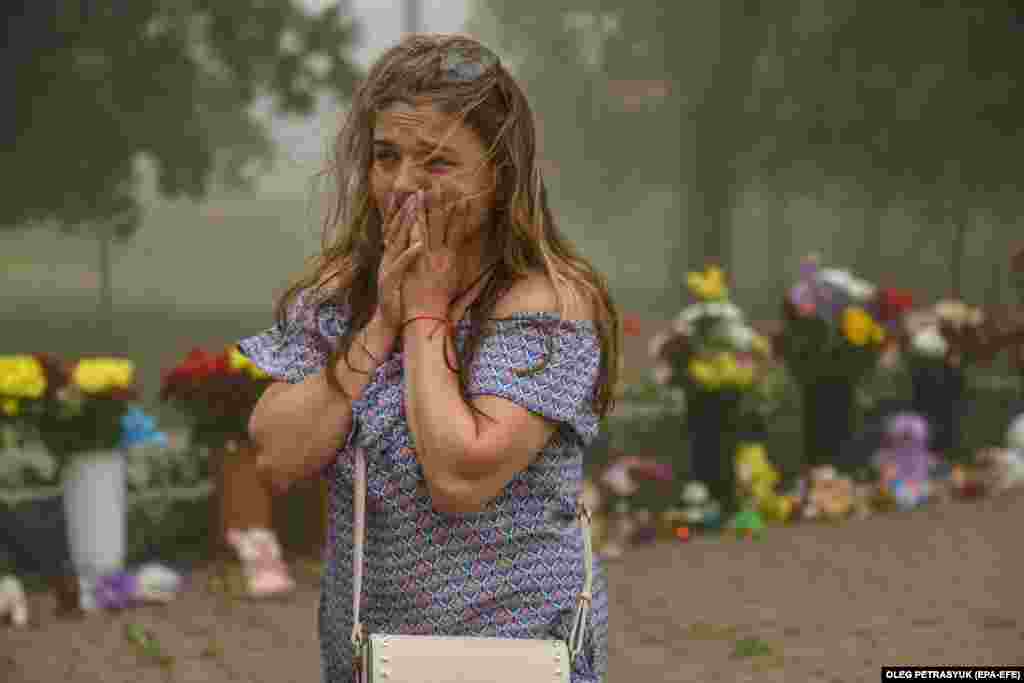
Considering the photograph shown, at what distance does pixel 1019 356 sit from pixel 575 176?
3.29m

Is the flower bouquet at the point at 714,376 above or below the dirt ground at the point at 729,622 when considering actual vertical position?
above

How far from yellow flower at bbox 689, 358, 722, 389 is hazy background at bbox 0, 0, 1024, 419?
1354 mm

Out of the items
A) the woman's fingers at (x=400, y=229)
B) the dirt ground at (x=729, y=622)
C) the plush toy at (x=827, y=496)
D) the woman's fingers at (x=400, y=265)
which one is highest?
the woman's fingers at (x=400, y=229)

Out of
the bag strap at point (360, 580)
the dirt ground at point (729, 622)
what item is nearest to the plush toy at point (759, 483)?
the dirt ground at point (729, 622)

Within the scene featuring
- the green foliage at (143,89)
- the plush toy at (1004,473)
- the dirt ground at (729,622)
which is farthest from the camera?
the plush toy at (1004,473)

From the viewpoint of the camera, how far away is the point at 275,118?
266 inches

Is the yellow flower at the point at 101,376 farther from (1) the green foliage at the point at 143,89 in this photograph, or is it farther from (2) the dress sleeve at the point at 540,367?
(2) the dress sleeve at the point at 540,367

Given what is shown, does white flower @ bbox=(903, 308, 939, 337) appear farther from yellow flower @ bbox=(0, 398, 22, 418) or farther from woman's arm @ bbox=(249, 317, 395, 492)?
woman's arm @ bbox=(249, 317, 395, 492)

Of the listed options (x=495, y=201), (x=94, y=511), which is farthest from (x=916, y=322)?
(x=495, y=201)

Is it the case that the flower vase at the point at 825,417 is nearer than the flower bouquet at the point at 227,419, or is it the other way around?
the flower bouquet at the point at 227,419

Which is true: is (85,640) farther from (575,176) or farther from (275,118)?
(575,176)

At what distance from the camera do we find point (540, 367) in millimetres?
1883

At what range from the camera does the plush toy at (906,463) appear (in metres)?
7.41

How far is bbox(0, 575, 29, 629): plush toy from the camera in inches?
198
